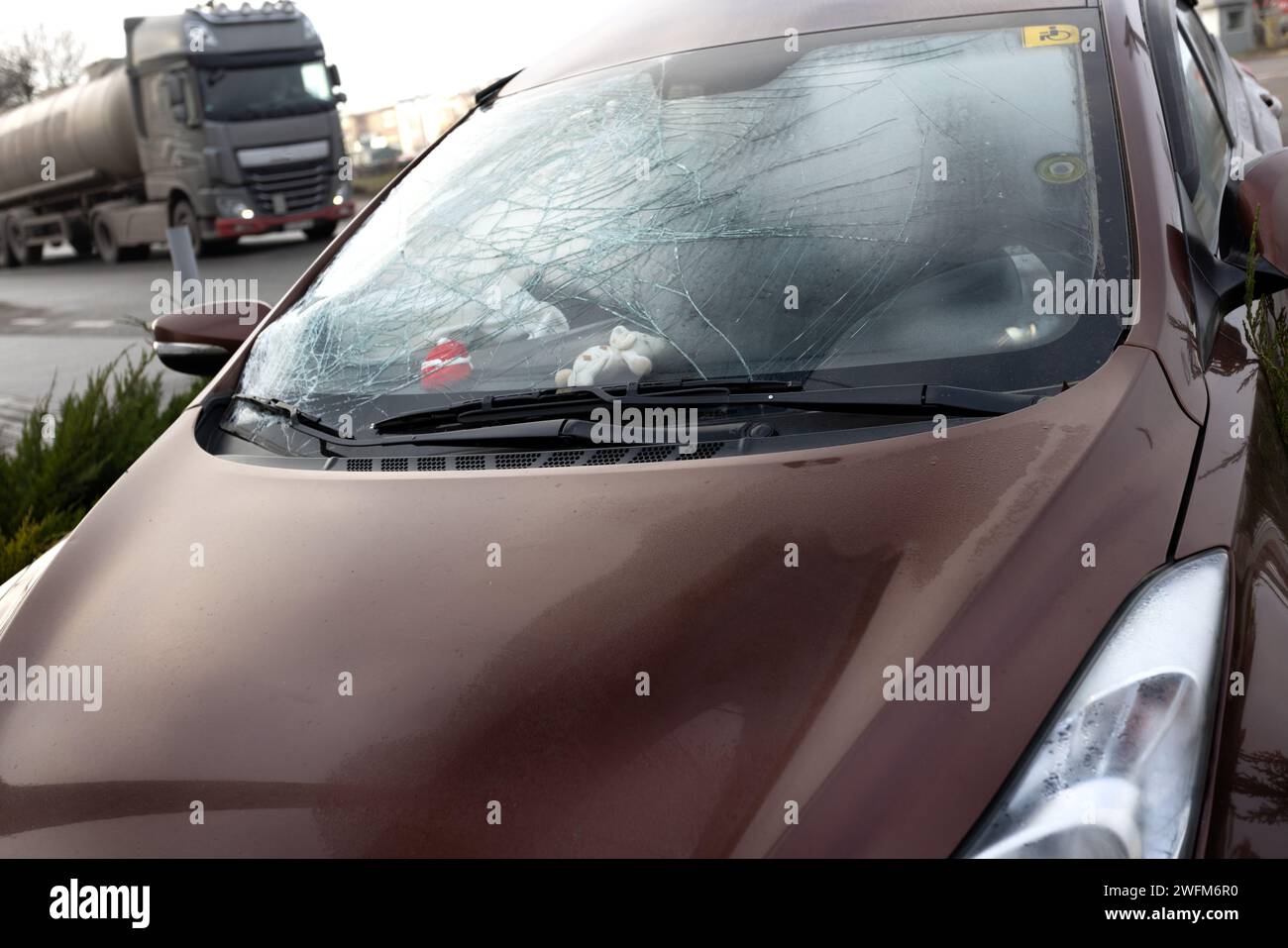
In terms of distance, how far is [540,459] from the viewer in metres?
1.81

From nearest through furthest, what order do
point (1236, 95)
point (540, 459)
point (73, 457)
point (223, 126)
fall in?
point (540, 459) < point (1236, 95) < point (73, 457) < point (223, 126)

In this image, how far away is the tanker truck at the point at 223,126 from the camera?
17.8 metres

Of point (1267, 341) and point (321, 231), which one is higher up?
point (321, 231)

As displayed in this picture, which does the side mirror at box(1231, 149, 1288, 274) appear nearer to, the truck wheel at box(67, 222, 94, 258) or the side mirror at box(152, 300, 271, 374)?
the side mirror at box(152, 300, 271, 374)

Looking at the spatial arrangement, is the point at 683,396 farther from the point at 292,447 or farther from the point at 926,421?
the point at 292,447

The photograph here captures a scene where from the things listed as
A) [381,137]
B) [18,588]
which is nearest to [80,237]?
[381,137]

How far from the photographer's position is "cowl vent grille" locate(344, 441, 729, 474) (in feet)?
5.70

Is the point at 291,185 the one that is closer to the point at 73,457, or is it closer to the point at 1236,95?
the point at 73,457

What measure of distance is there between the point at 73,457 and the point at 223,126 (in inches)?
583

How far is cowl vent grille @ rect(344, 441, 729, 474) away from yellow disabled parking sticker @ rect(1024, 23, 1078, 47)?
1.03 meters

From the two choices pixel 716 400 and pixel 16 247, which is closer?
pixel 716 400

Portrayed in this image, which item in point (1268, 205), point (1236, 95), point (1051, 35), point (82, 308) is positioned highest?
point (82, 308)

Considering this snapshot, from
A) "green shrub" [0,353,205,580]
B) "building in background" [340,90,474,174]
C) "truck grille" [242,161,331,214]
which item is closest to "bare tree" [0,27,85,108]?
"building in background" [340,90,474,174]

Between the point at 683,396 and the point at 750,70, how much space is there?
881 millimetres
